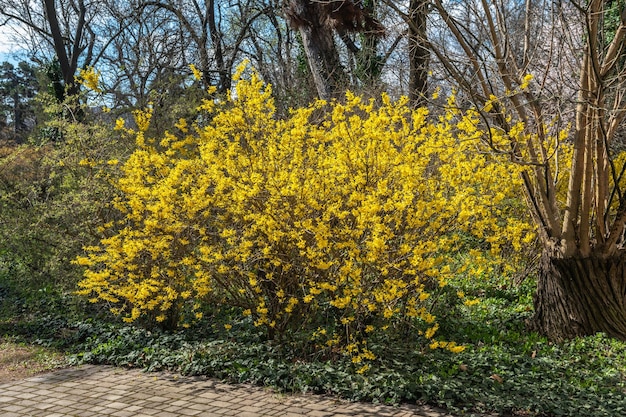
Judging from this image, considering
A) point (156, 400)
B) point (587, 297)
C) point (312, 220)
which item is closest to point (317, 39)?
point (312, 220)

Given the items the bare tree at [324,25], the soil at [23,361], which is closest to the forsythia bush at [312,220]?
the soil at [23,361]

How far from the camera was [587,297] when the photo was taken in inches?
236

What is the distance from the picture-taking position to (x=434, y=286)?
Answer: 6711mm

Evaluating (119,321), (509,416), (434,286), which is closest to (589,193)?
(434,286)

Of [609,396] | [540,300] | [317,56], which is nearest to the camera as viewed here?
[609,396]

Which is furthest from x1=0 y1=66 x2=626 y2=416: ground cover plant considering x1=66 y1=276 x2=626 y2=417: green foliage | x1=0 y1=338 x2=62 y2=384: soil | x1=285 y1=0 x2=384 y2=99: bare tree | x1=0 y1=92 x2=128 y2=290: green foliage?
x1=285 y1=0 x2=384 y2=99: bare tree

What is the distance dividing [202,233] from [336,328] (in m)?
1.56

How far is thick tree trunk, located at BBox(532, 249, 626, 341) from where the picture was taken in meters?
5.96

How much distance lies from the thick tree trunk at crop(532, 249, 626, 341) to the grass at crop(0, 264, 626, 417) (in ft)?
0.63

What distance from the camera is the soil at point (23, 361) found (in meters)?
5.89

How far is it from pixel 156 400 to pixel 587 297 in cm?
429

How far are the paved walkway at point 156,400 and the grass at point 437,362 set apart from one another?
6.8 inches

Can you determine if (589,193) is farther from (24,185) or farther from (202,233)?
(24,185)

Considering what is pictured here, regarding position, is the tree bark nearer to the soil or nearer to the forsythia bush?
the forsythia bush
